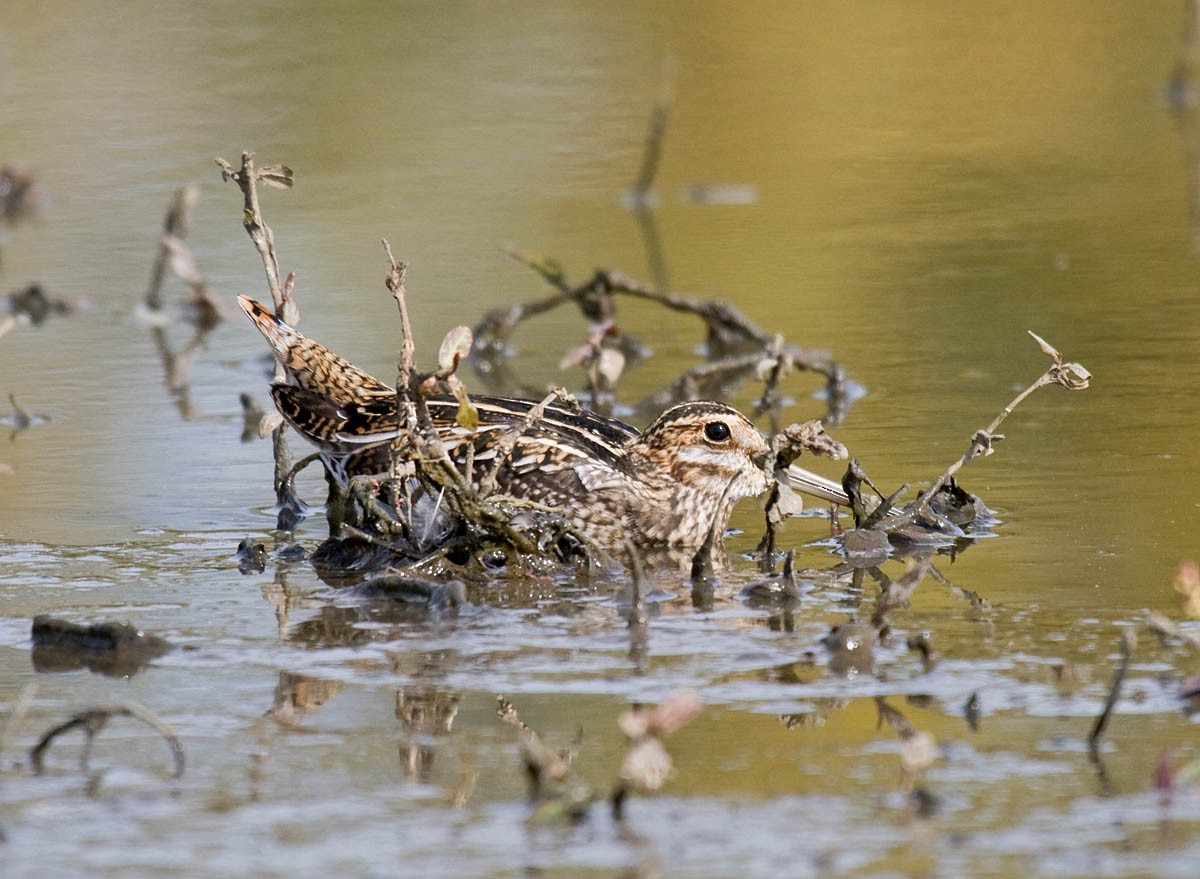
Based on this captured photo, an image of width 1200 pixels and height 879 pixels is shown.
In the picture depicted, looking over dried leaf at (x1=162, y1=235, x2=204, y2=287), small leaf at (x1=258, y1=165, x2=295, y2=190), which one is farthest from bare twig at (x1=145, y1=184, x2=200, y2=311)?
small leaf at (x1=258, y1=165, x2=295, y2=190)

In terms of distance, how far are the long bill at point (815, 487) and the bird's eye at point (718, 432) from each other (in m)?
0.25

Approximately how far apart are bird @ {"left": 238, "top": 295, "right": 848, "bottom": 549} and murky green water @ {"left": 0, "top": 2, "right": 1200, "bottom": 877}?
8.5 inches

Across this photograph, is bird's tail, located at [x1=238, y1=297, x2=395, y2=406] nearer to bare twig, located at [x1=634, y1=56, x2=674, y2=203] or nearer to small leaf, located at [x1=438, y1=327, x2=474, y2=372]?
small leaf, located at [x1=438, y1=327, x2=474, y2=372]

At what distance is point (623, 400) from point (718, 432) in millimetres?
2103

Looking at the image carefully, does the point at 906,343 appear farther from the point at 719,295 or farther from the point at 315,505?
the point at 315,505

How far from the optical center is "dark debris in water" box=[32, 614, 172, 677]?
568 cm

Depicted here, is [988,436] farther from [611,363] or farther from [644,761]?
[644,761]

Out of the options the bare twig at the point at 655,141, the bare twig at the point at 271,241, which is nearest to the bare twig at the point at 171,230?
the bare twig at the point at 271,241

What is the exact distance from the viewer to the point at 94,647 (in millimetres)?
5762

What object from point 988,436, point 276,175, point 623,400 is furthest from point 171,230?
point 988,436

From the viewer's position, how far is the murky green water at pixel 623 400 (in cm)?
445

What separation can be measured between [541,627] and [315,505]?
1963mm

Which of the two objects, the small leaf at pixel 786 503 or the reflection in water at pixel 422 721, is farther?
the small leaf at pixel 786 503

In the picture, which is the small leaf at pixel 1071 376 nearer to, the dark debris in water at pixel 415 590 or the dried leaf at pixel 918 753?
the dark debris in water at pixel 415 590
